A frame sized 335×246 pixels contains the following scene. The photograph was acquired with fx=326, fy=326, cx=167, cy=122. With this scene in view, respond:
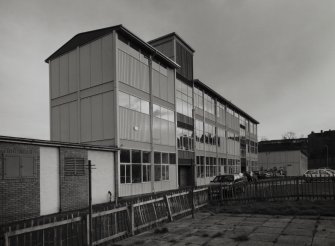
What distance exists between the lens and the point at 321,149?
357 feet

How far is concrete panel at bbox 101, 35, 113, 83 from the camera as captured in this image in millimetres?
23391

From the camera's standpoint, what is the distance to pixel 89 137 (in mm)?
24484

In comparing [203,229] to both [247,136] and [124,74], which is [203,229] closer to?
[124,74]

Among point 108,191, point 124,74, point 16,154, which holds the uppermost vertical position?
point 124,74

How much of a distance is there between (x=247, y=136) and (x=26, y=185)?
53424mm

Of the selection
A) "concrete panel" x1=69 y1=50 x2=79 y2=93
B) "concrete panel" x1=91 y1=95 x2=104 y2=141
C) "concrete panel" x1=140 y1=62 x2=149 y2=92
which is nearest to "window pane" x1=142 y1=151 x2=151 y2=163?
"concrete panel" x1=91 y1=95 x2=104 y2=141

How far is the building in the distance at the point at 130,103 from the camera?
2339 centimetres

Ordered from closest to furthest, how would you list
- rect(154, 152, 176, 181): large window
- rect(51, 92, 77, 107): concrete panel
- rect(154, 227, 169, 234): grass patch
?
rect(154, 227, 169, 234): grass patch
rect(51, 92, 77, 107): concrete panel
rect(154, 152, 176, 181): large window

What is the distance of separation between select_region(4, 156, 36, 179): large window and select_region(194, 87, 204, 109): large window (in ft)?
83.7

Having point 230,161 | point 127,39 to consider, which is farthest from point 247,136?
point 127,39

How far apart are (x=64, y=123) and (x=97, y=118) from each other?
14.3 feet

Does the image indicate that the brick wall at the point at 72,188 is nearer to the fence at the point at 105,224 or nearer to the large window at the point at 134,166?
the large window at the point at 134,166

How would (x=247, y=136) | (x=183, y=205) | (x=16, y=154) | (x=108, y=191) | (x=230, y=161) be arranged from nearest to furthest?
(x=183, y=205) → (x=16, y=154) → (x=108, y=191) → (x=230, y=161) → (x=247, y=136)

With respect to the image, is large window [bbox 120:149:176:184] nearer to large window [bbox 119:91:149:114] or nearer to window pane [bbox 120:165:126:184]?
window pane [bbox 120:165:126:184]
